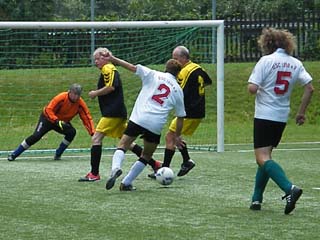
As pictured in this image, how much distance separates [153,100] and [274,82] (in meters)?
2.03

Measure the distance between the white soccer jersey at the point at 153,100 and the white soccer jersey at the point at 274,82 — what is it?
1.80 metres

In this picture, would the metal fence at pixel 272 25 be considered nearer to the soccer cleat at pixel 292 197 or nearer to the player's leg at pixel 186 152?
the player's leg at pixel 186 152

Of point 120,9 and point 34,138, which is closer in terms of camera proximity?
point 34,138

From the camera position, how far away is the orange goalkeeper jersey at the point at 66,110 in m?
17.2

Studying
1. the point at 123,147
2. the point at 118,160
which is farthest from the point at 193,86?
the point at 118,160

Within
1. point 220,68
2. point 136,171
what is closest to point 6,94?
point 220,68

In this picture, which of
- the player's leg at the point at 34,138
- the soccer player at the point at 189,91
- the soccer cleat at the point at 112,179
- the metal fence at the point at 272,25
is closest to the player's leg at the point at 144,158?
the soccer cleat at the point at 112,179

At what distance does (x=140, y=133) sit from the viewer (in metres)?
12.4

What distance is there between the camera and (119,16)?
29234 mm

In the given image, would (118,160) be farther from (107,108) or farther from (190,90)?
(190,90)

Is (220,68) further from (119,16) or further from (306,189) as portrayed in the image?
(119,16)

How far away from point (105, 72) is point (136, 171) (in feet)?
6.18

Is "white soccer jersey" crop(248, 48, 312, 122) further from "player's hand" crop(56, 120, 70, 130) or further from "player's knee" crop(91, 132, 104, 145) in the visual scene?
"player's hand" crop(56, 120, 70, 130)

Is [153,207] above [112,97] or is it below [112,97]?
Result: below
